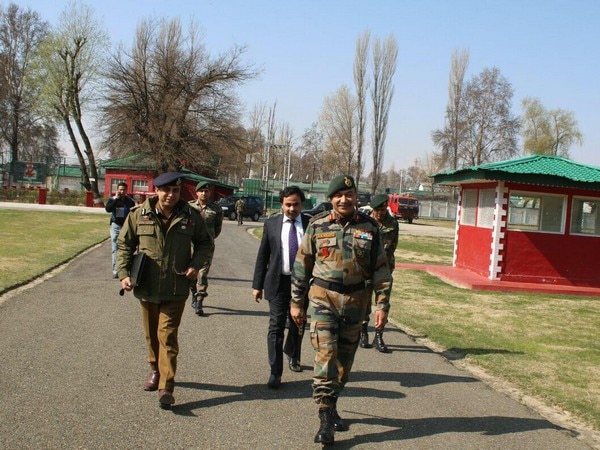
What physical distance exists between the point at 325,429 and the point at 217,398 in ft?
4.28

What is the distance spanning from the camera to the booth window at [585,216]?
15883mm

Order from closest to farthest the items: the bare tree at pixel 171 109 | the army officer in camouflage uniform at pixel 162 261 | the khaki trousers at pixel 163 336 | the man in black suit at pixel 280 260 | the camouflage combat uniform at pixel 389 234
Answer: the khaki trousers at pixel 163 336 < the army officer in camouflage uniform at pixel 162 261 < the man in black suit at pixel 280 260 < the camouflage combat uniform at pixel 389 234 < the bare tree at pixel 171 109

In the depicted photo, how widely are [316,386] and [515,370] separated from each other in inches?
142

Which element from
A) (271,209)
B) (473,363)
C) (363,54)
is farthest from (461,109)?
(473,363)

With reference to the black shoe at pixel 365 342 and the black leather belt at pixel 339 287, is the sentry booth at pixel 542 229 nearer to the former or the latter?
the black shoe at pixel 365 342

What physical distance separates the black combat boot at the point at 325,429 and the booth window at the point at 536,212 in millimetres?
12523

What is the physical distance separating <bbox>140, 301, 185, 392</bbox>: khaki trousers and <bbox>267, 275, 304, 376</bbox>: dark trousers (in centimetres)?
101

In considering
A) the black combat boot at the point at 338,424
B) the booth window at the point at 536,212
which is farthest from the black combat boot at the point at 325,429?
the booth window at the point at 536,212

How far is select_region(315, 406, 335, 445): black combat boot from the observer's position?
431cm

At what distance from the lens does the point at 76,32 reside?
49969 mm

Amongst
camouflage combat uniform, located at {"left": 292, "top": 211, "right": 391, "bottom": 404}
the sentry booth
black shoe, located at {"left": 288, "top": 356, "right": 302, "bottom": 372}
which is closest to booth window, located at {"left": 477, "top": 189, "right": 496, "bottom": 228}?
the sentry booth

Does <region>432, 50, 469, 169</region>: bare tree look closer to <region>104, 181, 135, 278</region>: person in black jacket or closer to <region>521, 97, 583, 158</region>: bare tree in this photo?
<region>521, 97, 583, 158</region>: bare tree

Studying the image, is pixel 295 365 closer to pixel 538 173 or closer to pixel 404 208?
pixel 538 173

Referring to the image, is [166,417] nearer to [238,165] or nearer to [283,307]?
[283,307]
